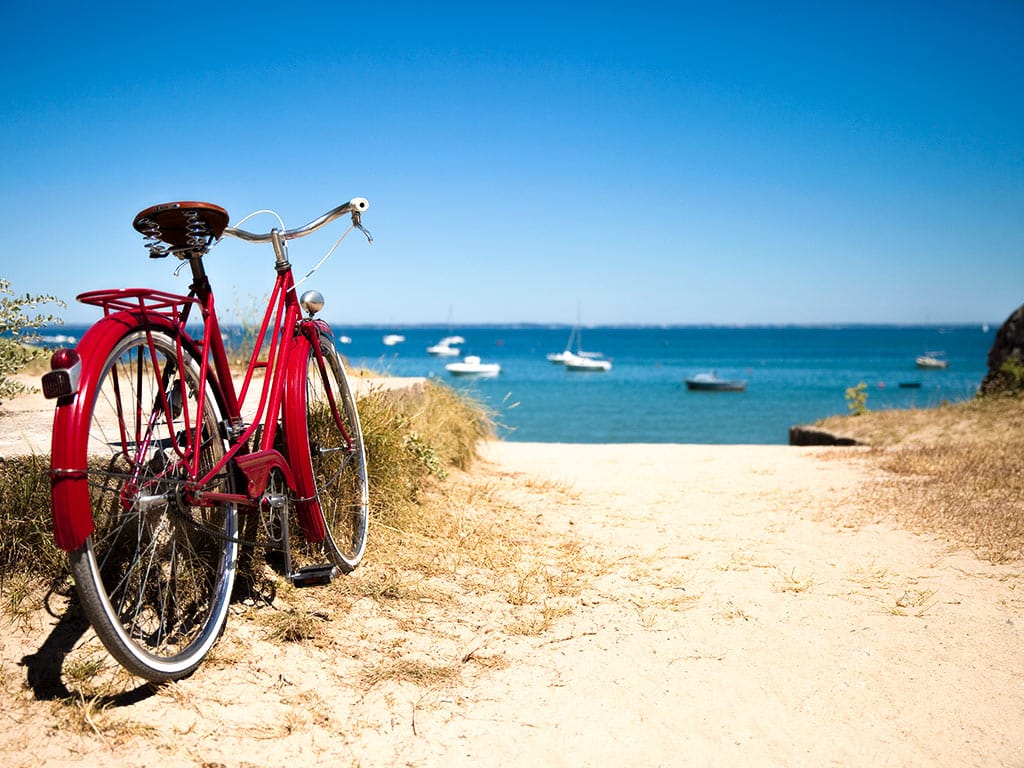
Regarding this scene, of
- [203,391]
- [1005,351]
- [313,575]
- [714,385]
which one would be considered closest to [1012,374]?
[1005,351]

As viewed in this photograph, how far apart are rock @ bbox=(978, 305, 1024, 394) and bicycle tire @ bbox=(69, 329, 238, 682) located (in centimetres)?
1261

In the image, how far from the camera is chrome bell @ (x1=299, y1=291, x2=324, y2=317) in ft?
11.0

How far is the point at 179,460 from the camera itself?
2467 millimetres

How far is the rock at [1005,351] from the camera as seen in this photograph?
39.3 ft

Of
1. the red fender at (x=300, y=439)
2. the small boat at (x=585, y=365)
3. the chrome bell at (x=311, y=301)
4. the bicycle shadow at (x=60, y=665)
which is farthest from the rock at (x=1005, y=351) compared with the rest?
the small boat at (x=585, y=365)

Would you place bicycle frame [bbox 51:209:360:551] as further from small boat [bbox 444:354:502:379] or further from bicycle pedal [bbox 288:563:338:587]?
small boat [bbox 444:354:502:379]

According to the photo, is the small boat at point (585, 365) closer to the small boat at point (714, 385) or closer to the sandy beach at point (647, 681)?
the small boat at point (714, 385)

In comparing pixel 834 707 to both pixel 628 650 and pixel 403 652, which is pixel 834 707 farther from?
pixel 403 652

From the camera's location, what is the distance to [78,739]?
2.21 meters

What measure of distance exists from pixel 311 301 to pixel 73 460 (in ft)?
4.93

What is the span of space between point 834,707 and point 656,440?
893 inches

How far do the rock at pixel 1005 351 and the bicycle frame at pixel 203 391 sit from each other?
12131 mm

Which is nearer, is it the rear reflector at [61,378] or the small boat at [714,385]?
the rear reflector at [61,378]

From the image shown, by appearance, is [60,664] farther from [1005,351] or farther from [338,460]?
[1005,351]
